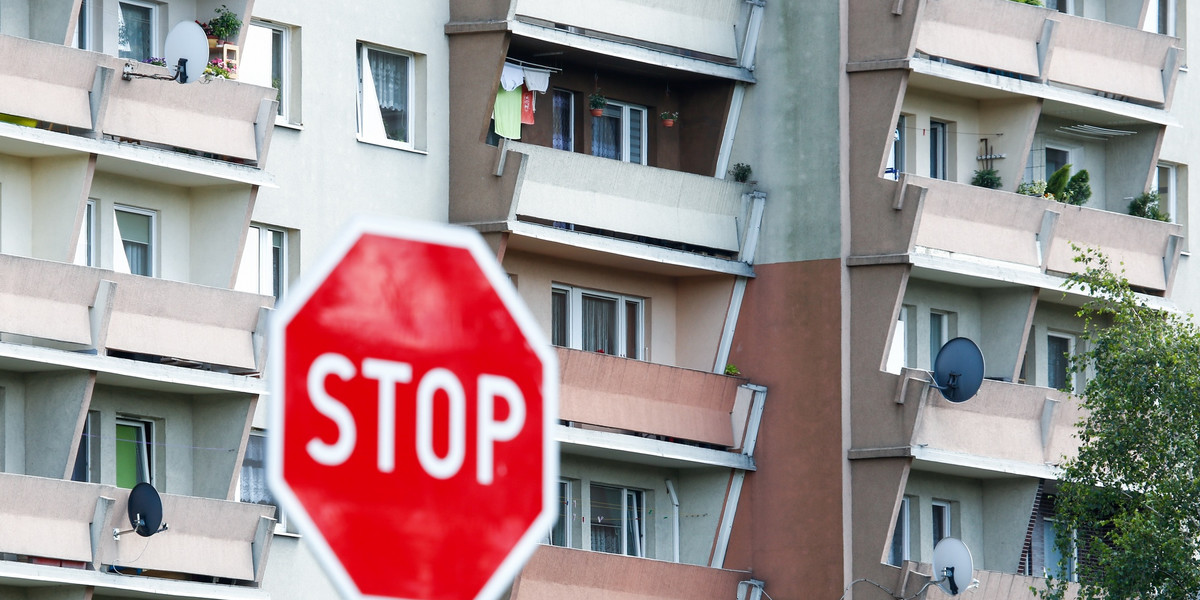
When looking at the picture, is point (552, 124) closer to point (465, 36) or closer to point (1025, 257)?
point (465, 36)

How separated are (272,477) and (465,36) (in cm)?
3223

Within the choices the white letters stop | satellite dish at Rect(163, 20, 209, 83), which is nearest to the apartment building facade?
satellite dish at Rect(163, 20, 209, 83)

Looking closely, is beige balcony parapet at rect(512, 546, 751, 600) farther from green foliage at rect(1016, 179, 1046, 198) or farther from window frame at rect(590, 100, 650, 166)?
green foliage at rect(1016, 179, 1046, 198)

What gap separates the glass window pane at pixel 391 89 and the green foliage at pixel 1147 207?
14851 mm

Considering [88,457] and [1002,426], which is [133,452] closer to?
[88,457]

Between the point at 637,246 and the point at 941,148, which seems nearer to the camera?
the point at 637,246

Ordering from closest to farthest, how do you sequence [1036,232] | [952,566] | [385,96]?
[385,96] → [952,566] → [1036,232]

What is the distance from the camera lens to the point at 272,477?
15.8 ft

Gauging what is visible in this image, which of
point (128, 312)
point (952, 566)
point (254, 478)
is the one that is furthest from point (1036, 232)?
point (128, 312)

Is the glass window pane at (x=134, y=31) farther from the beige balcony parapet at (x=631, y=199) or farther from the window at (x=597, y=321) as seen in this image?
the window at (x=597, y=321)

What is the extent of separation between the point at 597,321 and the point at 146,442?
29.7ft

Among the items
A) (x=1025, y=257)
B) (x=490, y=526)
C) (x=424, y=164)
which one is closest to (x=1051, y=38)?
(x=1025, y=257)

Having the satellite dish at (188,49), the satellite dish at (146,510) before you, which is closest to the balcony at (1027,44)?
the satellite dish at (188,49)

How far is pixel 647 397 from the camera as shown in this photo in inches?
1501
